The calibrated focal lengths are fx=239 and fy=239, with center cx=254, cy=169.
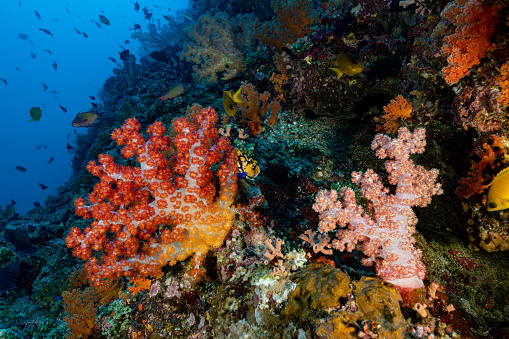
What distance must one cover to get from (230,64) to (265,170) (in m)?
4.80

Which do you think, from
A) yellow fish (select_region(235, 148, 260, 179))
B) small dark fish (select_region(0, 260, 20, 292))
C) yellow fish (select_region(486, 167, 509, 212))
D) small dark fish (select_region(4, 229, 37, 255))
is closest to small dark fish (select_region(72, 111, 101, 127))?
small dark fish (select_region(4, 229, 37, 255))

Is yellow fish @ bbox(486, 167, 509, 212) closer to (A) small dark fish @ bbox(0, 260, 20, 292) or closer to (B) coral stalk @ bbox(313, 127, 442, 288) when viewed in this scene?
(B) coral stalk @ bbox(313, 127, 442, 288)

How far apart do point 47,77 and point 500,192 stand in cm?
15144

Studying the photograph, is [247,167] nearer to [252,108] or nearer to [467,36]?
[252,108]

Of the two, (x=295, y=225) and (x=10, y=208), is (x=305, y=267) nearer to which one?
(x=295, y=225)

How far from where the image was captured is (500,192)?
2072mm

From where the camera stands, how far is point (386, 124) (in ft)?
12.1

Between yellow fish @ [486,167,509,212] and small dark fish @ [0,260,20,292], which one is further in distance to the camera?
small dark fish @ [0,260,20,292]

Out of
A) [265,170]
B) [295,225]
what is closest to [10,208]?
[265,170]

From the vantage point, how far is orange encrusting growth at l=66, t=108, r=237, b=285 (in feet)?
8.98

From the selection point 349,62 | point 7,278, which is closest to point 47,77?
point 7,278

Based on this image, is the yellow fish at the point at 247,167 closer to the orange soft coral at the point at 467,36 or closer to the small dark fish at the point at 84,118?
the orange soft coral at the point at 467,36

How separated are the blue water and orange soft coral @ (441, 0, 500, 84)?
78299 millimetres

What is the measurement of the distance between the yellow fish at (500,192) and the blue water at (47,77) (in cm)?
7952
